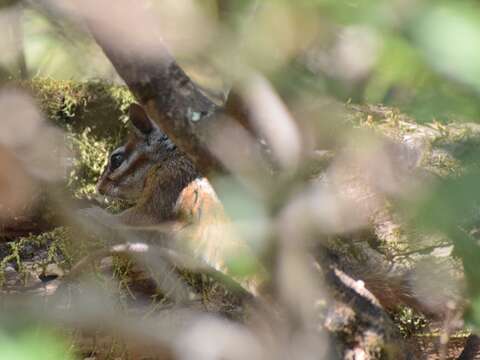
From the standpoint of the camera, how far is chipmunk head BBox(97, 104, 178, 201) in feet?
11.0

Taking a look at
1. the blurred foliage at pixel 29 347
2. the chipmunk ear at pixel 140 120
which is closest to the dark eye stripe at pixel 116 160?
the chipmunk ear at pixel 140 120

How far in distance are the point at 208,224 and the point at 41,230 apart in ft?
3.10

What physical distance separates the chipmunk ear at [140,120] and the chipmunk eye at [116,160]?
168 mm

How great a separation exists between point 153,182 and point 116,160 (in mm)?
227

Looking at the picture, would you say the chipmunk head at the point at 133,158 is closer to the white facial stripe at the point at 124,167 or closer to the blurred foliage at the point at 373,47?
the white facial stripe at the point at 124,167

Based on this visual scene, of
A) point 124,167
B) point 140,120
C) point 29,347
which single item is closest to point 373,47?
point 29,347

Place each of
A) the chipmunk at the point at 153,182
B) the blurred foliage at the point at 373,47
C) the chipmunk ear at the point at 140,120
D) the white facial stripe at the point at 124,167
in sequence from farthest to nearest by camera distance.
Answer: the white facial stripe at the point at 124,167 < the chipmunk ear at the point at 140,120 < the chipmunk at the point at 153,182 < the blurred foliage at the point at 373,47

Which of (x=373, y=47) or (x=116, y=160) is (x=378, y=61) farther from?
(x=116, y=160)

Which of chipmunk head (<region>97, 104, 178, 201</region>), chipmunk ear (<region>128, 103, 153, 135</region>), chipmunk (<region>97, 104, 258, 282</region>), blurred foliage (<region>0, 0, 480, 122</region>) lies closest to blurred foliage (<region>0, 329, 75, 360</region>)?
blurred foliage (<region>0, 0, 480, 122</region>)

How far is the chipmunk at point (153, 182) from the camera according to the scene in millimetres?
2793

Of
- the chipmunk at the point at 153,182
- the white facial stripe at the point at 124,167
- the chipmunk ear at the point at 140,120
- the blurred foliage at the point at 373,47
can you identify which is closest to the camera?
the blurred foliage at the point at 373,47

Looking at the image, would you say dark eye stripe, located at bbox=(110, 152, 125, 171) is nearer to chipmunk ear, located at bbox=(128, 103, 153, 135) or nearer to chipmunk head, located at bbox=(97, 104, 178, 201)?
chipmunk head, located at bbox=(97, 104, 178, 201)

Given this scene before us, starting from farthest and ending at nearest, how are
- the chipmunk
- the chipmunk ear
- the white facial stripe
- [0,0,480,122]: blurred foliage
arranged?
the white facial stripe
the chipmunk ear
the chipmunk
[0,0,480,122]: blurred foliage

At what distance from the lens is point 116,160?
339cm
